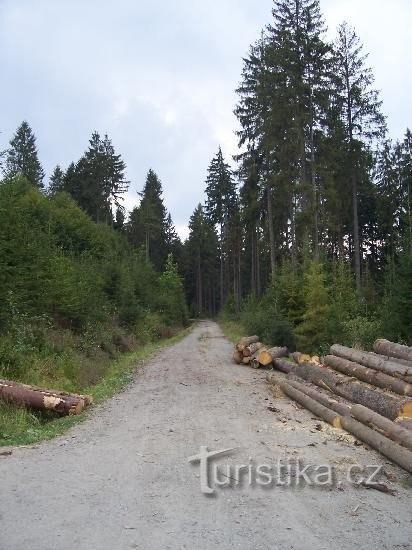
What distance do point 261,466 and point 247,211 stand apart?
31.0 m

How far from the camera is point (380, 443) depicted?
7801 mm

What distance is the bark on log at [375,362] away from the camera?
10562 mm

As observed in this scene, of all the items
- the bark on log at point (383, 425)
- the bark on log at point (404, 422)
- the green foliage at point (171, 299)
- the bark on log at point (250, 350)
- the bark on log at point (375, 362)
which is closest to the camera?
the bark on log at point (383, 425)

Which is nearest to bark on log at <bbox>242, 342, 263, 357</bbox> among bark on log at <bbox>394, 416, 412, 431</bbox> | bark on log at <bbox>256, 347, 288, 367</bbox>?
bark on log at <bbox>256, 347, 288, 367</bbox>

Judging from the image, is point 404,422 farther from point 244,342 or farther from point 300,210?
point 300,210

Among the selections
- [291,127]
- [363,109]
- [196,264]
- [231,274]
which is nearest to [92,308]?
[291,127]

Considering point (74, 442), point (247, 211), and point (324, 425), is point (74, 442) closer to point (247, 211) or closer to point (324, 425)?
point (324, 425)

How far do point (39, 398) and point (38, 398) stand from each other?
0.02m

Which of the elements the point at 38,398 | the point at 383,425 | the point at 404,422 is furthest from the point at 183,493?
the point at 38,398

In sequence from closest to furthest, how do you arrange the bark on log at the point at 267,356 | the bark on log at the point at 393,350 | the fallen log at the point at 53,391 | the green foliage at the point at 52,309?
the fallen log at the point at 53,391, the bark on log at the point at 393,350, the green foliage at the point at 52,309, the bark on log at the point at 267,356

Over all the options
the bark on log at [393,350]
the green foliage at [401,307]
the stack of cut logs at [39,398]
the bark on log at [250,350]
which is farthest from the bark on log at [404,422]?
the bark on log at [250,350]

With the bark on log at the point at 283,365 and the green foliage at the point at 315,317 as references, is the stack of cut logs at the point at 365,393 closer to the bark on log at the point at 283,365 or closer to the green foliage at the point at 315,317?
the bark on log at the point at 283,365

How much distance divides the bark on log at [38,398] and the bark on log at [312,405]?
5.17m

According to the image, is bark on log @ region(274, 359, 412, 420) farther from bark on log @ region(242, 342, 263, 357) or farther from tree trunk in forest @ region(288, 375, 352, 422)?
bark on log @ region(242, 342, 263, 357)
